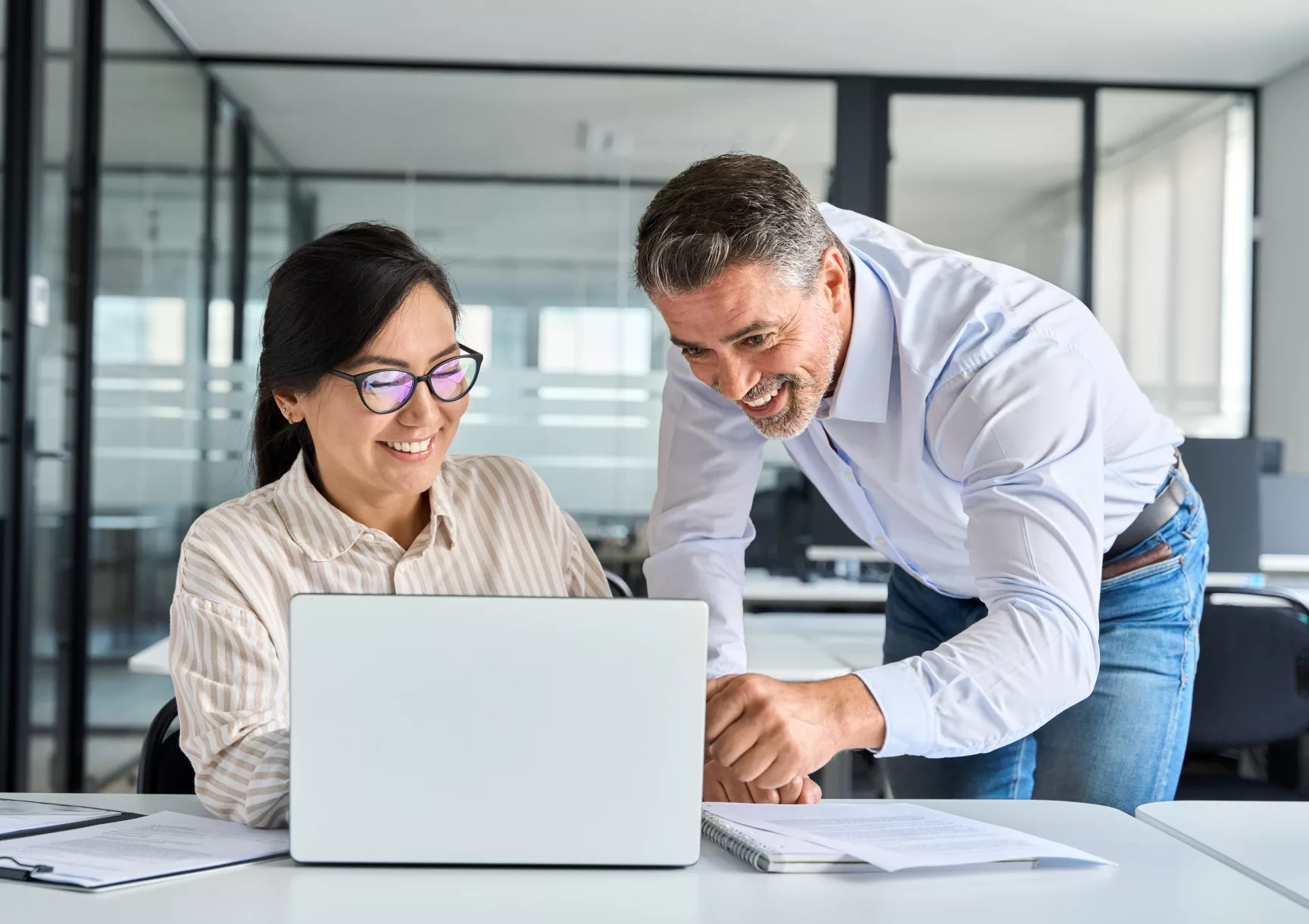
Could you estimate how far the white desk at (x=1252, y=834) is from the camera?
1023mm

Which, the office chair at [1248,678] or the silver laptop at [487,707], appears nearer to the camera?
the silver laptop at [487,707]

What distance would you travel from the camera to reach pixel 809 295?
1471 millimetres

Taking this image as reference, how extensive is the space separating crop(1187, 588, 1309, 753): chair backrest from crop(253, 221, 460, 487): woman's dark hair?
178 cm

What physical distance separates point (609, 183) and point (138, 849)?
14.5 ft

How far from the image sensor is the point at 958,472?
148 cm

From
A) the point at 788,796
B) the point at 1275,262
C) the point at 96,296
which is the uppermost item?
the point at 1275,262

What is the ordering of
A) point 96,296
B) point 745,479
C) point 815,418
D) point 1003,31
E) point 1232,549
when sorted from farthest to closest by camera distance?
1. point 1003,31
2. point 96,296
3. point 1232,549
4. point 745,479
5. point 815,418

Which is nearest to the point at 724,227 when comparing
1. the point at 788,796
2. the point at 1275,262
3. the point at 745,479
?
the point at 745,479

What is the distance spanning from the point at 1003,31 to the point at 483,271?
2354 mm

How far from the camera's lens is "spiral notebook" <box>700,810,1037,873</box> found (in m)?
0.99

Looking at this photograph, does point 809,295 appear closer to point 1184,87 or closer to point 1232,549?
point 1232,549

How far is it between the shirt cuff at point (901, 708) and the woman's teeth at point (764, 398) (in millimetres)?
428

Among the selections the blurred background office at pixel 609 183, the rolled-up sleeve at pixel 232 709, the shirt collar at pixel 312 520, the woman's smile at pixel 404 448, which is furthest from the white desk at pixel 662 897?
the blurred background office at pixel 609 183

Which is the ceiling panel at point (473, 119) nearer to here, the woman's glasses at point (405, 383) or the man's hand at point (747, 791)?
the woman's glasses at point (405, 383)
